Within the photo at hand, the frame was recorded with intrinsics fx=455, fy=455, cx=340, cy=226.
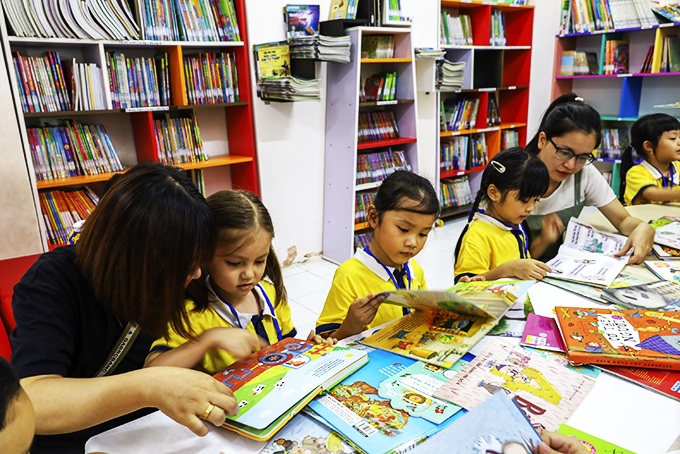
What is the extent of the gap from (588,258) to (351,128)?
2.19 meters

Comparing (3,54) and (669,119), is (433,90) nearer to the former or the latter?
(669,119)

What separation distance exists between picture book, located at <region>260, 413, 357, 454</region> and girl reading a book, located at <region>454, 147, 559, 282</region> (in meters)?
1.02

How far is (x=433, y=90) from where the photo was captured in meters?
4.15

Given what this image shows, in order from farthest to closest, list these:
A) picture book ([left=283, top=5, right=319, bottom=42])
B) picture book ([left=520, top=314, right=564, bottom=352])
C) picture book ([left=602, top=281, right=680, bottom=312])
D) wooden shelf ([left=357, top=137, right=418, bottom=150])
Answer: wooden shelf ([left=357, top=137, right=418, bottom=150])
picture book ([left=283, top=5, right=319, bottom=42])
picture book ([left=602, top=281, right=680, bottom=312])
picture book ([left=520, top=314, right=564, bottom=352])

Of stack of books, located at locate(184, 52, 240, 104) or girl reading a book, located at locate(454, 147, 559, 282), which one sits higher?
stack of books, located at locate(184, 52, 240, 104)

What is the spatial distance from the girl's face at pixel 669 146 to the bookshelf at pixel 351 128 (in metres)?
1.82

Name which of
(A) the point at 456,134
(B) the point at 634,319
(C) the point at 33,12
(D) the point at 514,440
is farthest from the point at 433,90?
(D) the point at 514,440

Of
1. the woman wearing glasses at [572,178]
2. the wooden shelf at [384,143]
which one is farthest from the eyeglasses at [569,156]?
the wooden shelf at [384,143]

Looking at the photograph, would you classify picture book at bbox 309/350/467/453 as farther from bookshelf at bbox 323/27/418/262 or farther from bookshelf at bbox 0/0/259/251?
bookshelf at bbox 323/27/418/262

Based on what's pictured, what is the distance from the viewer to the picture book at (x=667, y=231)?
1.86 meters

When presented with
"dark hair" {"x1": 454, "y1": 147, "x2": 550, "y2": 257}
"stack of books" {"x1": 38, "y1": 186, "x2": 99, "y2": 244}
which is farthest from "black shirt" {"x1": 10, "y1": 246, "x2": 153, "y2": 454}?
"stack of books" {"x1": 38, "y1": 186, "x2": 99, "y2": 244}

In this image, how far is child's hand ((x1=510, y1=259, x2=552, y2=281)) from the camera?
5.20 feet

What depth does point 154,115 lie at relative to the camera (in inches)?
121

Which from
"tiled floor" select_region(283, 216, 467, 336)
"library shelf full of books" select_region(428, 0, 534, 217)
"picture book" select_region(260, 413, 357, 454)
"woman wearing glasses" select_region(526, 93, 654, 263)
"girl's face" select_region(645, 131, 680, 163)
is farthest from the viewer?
"library shelf full of books" select_region(428, 0, 534, 217)
